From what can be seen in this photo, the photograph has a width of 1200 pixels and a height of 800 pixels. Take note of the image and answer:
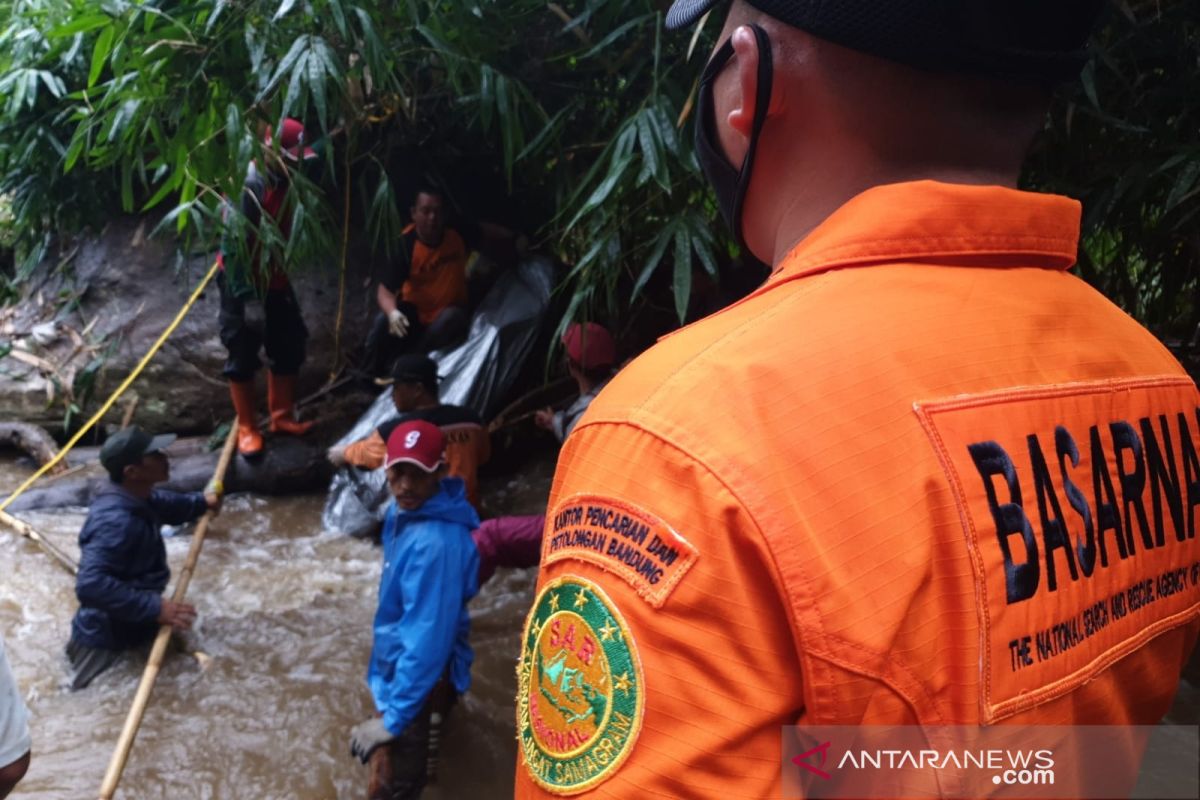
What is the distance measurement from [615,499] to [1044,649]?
37 cm

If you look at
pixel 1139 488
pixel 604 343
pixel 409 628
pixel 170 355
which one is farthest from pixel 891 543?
pixel 170 355

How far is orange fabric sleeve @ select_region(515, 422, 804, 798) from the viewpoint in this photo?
2.00 ft

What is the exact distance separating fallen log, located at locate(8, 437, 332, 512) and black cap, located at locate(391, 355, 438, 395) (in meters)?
1.53

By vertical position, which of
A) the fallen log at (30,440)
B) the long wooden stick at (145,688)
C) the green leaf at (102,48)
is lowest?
the fallen log at (30,440)

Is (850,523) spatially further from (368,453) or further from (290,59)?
(368,453)

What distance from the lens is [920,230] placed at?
748mm

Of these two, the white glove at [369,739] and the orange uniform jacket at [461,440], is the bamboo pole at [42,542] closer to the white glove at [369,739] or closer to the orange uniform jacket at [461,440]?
the orange uniform jacket at [461,440]

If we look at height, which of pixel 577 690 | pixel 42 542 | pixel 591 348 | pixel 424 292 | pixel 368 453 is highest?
pixel 577 690

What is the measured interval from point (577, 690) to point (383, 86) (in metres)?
3.62

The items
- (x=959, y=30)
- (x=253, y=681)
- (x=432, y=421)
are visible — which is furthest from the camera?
(x=432, y=421)

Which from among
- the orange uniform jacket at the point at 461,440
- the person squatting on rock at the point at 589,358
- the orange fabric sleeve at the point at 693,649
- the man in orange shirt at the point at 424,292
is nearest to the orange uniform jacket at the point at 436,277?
the man in orange shirt at the point at 424,292

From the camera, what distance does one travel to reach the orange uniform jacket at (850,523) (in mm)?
613

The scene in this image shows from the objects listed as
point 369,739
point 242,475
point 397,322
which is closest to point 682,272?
point 369,739

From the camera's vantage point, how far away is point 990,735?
667mm
